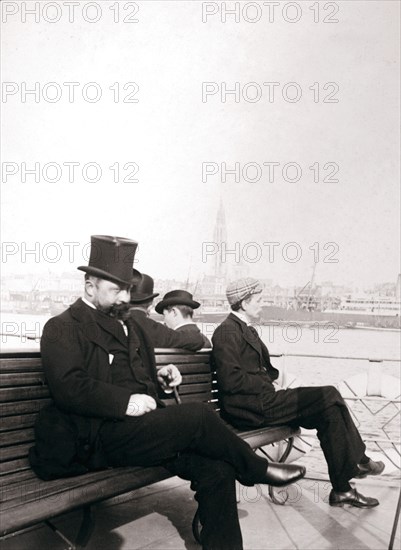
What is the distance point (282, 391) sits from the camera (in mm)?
4801

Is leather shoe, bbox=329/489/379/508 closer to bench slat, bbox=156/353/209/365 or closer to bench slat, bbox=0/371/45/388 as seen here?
bench slat, bbox=156/353/209/365

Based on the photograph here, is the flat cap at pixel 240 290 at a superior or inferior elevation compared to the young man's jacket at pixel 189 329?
superior

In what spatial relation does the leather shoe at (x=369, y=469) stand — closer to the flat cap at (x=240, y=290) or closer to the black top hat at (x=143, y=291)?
the flat cap at (x=240, y=290)

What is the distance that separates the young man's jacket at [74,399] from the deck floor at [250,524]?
1.66ft

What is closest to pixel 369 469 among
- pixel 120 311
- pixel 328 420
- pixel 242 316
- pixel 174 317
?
pixel 328 420

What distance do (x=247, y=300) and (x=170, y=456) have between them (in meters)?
1.77

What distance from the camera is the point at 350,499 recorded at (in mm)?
4414

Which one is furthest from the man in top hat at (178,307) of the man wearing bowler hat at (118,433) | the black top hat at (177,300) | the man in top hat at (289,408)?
the man wearing bowler hat at (118,433)

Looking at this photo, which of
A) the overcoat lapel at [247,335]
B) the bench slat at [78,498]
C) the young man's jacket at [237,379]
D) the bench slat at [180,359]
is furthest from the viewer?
the overcoat lapel at [247,335]

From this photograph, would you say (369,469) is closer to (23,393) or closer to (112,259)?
(112,259)

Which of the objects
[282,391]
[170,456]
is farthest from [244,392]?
[170,456]

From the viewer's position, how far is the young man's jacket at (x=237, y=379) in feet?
15.1

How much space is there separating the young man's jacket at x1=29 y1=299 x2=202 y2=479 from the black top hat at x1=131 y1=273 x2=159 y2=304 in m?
1.42

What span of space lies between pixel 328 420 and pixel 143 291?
5.39ft
